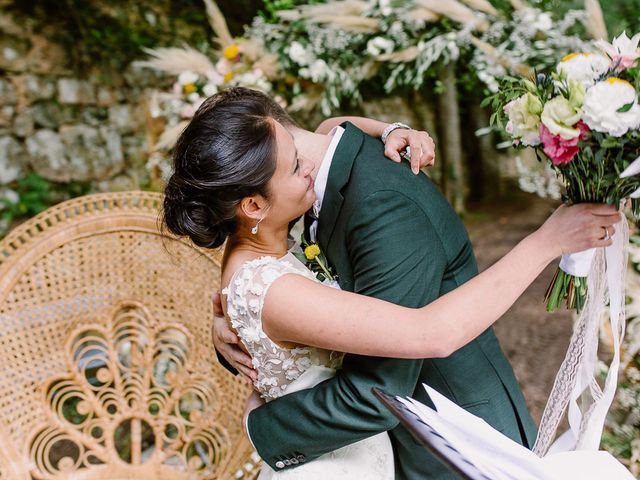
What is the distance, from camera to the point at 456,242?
1.24 meters

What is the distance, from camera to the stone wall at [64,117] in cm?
394

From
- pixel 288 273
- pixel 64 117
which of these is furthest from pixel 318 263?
pixel 64 117

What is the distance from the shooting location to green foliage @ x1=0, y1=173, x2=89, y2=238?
387cm

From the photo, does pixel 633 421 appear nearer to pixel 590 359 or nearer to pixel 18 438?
pixel 590 359

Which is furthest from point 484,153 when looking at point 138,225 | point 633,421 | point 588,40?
point 138,225

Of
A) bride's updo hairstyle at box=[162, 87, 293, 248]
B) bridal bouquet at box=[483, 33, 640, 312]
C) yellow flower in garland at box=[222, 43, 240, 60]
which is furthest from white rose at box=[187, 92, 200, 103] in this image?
bridal bouquet at box=[483, 33, 640, 312]

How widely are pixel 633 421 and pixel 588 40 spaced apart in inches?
60.2

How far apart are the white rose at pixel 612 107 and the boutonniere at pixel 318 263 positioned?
59 cm

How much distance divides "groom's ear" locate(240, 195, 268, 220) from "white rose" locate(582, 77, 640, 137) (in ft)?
1.98

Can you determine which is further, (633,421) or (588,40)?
(588,40)

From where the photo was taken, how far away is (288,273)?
1165 mm

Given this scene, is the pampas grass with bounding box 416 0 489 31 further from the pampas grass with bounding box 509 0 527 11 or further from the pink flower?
the pink flower

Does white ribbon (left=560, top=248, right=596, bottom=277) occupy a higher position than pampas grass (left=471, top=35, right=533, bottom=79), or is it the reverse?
pampas grass (left=471, top=35, right=533, bottom=79)

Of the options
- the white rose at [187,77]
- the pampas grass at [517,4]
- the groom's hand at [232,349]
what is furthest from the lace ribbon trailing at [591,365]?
the white rose at [187,77]
